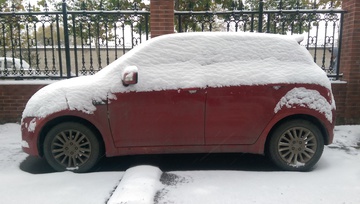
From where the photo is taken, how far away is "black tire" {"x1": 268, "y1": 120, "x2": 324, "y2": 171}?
409 centimetres

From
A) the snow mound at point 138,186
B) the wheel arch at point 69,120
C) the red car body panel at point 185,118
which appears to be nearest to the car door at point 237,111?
the red car body panel at point 185,118

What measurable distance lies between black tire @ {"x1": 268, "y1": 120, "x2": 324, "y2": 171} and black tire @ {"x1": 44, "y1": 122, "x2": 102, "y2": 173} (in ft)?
7.60

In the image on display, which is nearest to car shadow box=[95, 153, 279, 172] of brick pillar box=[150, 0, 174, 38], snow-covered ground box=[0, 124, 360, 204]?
snow-covered ground box=[0, 124, 360, 204]

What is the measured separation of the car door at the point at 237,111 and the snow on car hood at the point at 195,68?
12cm

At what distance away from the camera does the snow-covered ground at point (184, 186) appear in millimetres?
3254

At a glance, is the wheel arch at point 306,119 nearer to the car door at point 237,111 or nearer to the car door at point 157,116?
the car door at point 237,111

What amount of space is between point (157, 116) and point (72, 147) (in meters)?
1.18

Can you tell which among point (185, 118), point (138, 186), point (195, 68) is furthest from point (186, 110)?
point (138, 186)

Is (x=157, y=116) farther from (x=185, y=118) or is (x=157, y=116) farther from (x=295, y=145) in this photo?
(x=295, y=145)

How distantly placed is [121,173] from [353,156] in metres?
3.47

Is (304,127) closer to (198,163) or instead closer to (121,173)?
(198,163)

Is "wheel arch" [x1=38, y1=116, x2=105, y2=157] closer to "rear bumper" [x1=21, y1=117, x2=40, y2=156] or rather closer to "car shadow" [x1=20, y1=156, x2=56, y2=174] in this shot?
"rear bumper" [x1=21, y1=117, x2=40, y2=156]

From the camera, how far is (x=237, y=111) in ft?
13.2

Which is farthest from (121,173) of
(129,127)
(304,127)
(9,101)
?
(9,101)
